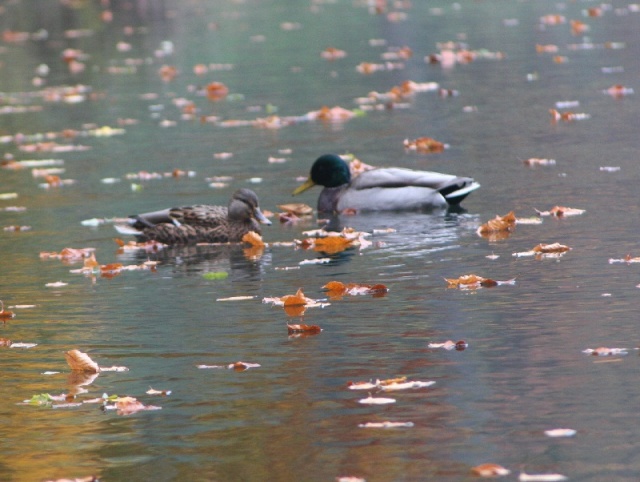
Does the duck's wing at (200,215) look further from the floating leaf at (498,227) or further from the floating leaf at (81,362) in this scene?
the floating leaf at (81,362)

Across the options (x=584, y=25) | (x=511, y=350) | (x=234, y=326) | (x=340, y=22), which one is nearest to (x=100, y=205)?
(x=234, y=326)

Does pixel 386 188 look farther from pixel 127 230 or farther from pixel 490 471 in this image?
pixel 490 471

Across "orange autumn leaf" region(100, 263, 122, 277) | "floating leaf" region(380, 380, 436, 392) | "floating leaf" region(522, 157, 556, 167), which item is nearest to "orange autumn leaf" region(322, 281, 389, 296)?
"orange autumn leaf" region(100, 263, 122, 277)

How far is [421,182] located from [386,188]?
1.08 feet

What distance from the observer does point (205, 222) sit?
12070 millimetres

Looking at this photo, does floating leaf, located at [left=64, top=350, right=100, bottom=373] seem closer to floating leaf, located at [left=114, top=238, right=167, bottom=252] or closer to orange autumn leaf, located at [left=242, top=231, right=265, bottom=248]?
orange autumn leaf, located at [left=242, top=231, right=265, bottom=248]

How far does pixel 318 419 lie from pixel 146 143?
1256cm

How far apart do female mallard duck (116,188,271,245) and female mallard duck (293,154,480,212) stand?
1.44 meters

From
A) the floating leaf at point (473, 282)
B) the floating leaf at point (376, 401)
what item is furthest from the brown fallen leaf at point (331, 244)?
the floating leaf at point (376, 401)

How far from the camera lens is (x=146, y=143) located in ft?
60.9

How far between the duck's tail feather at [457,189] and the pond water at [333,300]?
8.1 inches

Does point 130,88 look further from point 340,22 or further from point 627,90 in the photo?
point 340,22

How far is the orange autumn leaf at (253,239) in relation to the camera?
11.8 meters

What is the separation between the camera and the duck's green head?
44.3 ft
